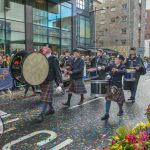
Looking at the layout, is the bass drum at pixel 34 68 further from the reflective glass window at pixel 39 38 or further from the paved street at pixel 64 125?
the reflective glass window at pixel 39 38

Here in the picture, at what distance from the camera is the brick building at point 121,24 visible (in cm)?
4881

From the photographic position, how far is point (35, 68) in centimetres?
573

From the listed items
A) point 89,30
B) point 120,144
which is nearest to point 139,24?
point 89,30

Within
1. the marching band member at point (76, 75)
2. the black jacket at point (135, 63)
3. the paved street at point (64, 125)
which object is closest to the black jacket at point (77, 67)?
the marching band member at point (76, 75)

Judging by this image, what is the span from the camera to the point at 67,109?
750cm

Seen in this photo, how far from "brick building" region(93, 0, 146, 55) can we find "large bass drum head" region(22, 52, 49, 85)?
42.8 m

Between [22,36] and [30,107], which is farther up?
[22,36]

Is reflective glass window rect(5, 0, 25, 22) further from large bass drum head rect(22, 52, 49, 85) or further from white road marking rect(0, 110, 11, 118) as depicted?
large bass drum head rect(22, 52, 49, 85)

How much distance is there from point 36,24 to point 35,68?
16.6m

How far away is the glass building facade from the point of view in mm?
18984

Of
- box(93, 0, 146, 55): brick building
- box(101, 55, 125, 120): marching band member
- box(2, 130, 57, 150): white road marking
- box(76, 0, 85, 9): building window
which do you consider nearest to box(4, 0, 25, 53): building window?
box(76, 0, 85, 9): building window

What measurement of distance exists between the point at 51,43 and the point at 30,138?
1875 cm

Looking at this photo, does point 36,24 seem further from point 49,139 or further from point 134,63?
point 49,139

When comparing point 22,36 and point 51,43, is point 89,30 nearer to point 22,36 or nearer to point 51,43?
point 51,43
